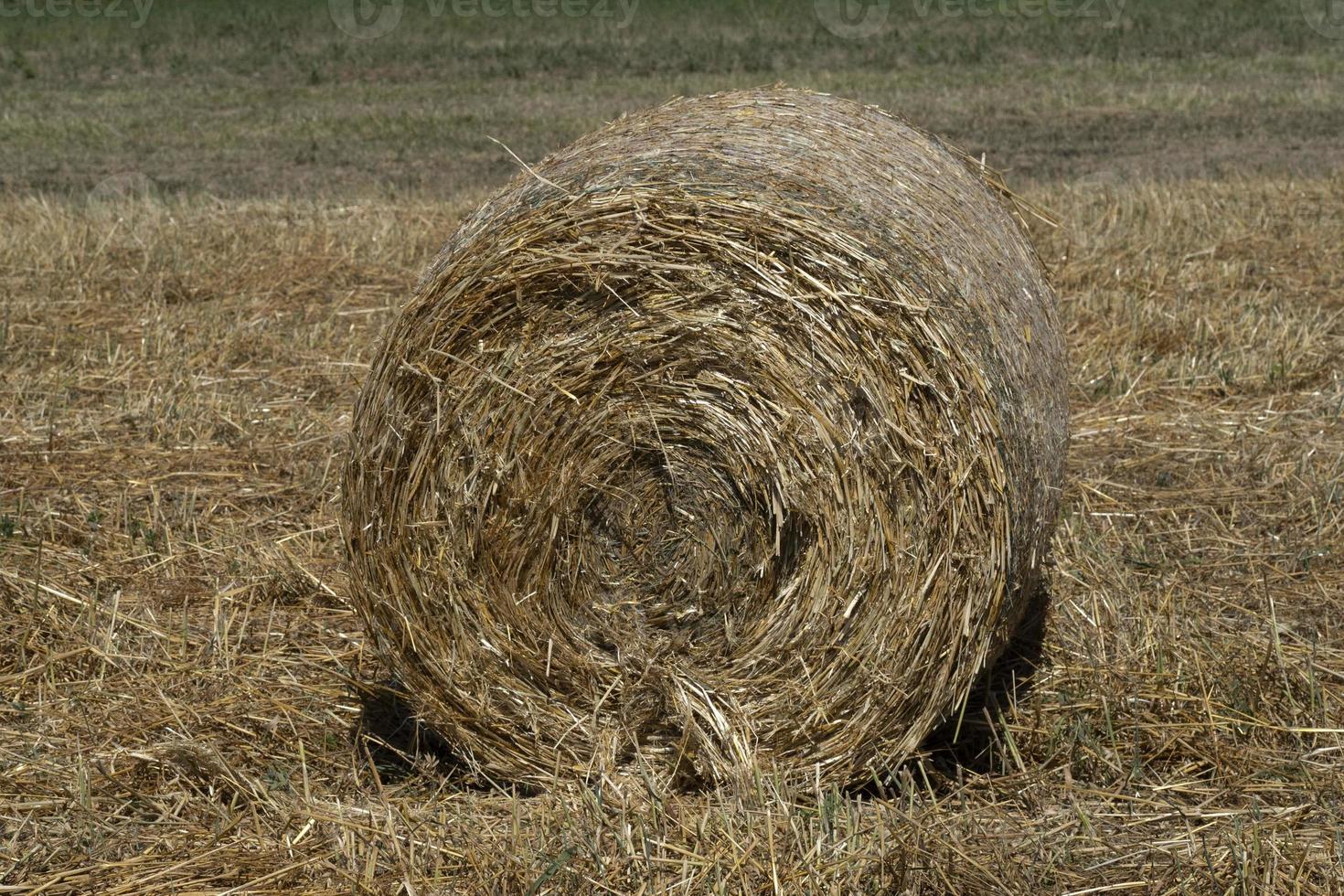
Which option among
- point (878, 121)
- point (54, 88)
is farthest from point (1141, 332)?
point (54, 88)

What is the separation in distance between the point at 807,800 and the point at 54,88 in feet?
71.5

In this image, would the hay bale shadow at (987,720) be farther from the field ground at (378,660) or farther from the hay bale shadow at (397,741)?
the hay bale shadow at (397,741)

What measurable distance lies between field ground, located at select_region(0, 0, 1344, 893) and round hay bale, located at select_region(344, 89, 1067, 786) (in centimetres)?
27

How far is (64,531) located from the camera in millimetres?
5387

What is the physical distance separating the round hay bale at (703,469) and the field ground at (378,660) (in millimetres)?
271

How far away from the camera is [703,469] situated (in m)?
3.79

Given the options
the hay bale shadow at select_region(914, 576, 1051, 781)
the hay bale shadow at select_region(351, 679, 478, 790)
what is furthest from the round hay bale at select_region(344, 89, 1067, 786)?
the hay bale shadow at select_region(914, 576, 1051, 781)

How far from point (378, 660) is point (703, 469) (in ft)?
4.55

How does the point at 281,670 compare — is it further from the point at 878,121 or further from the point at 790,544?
the point at 878,121

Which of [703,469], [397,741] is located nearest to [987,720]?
[703,469]

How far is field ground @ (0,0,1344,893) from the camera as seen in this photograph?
3361mm

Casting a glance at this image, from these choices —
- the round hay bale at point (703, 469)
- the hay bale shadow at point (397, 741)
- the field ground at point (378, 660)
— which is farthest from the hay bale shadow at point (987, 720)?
the hay bale shadow at point (397, 741)

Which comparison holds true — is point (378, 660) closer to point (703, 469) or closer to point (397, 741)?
point (397, 741)

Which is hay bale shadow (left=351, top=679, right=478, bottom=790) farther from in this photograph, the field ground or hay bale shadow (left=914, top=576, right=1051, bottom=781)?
hay bale shadow (left=914, top=576, right=1051, bottom=781)
